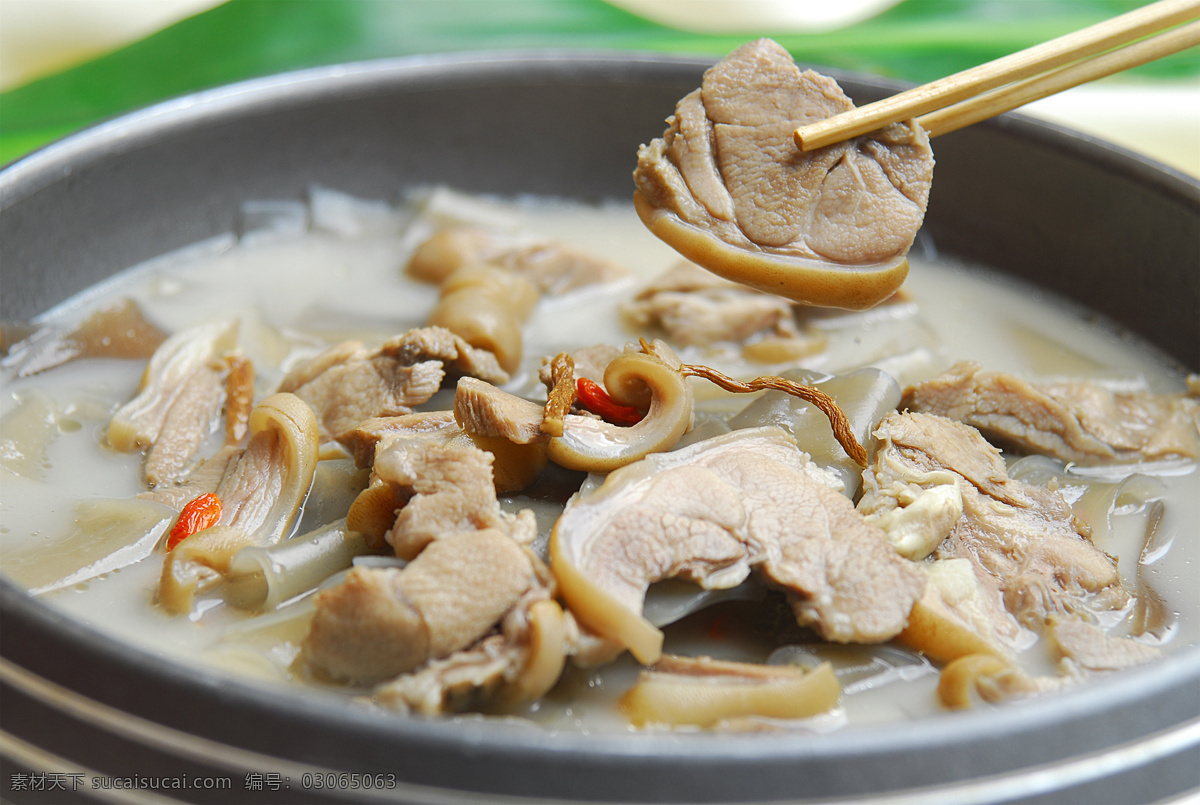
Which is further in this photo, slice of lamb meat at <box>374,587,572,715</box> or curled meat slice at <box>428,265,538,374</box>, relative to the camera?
curled meat slice at <box>428,265,538,374</box>

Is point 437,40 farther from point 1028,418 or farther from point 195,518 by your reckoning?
point 1028,418

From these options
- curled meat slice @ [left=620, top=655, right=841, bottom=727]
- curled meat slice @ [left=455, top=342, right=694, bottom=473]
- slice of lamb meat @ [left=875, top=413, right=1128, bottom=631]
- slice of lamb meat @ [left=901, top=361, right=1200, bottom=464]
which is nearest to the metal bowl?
curled meat slice @ [left=620, top=655, right=841, bottom=727]

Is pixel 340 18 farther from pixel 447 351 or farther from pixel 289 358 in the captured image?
pixel 447 351

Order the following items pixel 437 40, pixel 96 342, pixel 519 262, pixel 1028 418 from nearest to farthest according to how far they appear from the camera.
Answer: pixel 1028 418
pixel 96 342
pixel 519 262
pixel 437 40

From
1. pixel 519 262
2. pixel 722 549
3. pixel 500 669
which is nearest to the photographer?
pixel 500 669

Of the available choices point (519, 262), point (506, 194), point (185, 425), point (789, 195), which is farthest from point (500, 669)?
point (506, 194)

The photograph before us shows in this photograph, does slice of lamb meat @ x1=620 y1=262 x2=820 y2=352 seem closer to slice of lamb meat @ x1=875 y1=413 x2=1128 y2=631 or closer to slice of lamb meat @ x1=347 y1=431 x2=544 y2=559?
slice of lamb meat @ x1=875 y1=413 x2=1128 y2=631

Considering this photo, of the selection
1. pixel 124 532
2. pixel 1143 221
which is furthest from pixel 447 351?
pixel 1143 221
